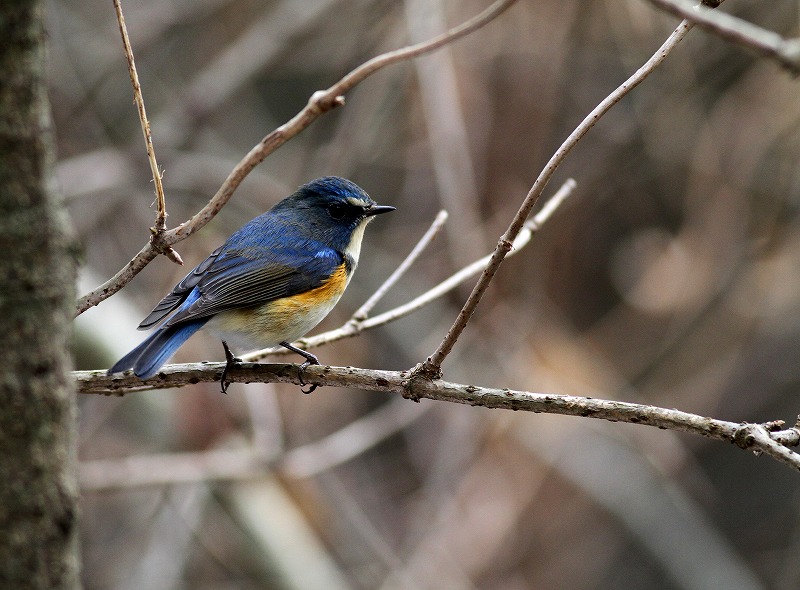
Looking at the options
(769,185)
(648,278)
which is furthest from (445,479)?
(769,185)

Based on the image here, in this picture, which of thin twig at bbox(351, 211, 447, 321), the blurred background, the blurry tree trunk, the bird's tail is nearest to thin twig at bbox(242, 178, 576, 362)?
thin twig at bbox(351, 211, 447, 321)

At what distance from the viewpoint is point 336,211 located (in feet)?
13.9

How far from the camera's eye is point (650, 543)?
5637 mm

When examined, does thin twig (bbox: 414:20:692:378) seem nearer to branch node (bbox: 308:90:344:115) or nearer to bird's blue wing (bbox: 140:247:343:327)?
branch node (bbox: 308:90:344:115)

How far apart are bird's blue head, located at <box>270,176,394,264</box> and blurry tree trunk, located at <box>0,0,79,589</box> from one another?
2983mm

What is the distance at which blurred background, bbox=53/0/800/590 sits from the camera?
5734 millimetres

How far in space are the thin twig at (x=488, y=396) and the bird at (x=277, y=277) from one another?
0.25m

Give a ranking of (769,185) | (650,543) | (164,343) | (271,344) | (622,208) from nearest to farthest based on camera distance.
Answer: (164,343) → (271,344) → (650,543) → (769,185) → (622,208)

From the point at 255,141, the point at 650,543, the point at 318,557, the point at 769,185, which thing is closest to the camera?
the point at 318,557

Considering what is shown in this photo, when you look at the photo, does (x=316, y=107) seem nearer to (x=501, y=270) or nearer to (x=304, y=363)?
(x=304, y=363)

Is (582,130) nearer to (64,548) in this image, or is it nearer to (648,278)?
(64,548)

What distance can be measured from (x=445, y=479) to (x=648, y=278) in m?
2.11

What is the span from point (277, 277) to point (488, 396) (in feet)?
5.66

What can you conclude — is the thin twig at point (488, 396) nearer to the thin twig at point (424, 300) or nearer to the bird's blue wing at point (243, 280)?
the thin twig at point (424, 300)
